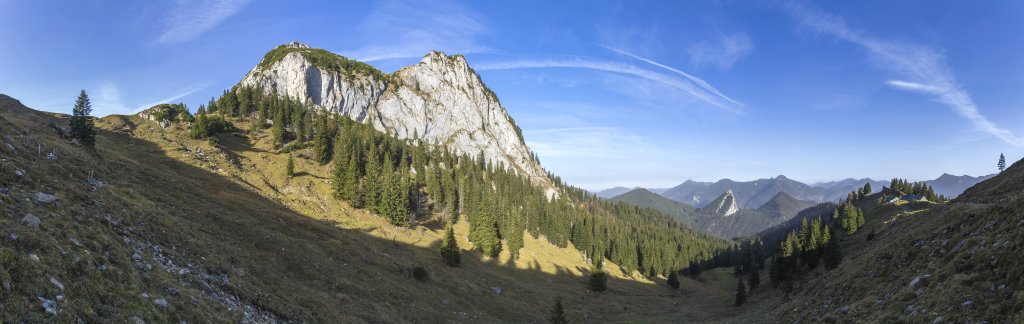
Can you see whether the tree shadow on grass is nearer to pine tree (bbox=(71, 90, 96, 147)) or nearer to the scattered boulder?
pine tree (bbox=(71, 90, 96, 147))

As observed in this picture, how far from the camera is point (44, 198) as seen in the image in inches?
793

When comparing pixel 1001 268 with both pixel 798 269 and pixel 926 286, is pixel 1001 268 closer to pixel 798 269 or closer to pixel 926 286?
pixel 926 286

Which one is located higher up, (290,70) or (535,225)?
(290,70)

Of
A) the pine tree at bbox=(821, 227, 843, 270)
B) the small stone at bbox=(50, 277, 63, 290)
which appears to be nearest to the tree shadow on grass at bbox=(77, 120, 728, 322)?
the small stone at bbox=(50, 277, 63, 290)

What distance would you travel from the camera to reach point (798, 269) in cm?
8125

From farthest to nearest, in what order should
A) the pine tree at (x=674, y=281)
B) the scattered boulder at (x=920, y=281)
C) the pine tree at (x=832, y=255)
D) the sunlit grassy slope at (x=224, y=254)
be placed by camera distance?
1. the pine tree at (x=674, y=281)
2. the pine tree at (x=832, y=255)
3. the scattered boulder at (x=920, y=281)
4. the sunlit grassy slope at (x=224, y=254)

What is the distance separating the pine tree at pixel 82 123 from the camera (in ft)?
180

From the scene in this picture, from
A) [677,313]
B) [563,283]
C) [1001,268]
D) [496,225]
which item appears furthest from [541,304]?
[1001,268]

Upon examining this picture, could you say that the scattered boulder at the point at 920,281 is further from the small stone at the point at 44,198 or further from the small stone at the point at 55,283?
the small stone at the point at 44,198

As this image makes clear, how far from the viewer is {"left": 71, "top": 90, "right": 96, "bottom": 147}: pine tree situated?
5497 cm

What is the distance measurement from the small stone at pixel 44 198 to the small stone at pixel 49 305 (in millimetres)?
11888

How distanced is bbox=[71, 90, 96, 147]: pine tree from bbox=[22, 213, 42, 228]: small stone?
50762 mm

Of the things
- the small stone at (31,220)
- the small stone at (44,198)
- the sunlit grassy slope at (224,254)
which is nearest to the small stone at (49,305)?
the sunlit grassy slope at (224,254)

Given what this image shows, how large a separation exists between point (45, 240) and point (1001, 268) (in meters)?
37.4
